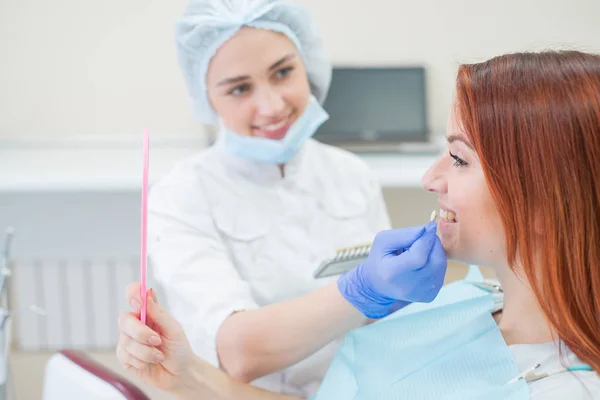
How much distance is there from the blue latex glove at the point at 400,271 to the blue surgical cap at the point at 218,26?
24.0 inches

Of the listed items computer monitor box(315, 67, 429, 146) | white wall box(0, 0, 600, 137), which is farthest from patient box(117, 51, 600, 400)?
white wall box(0, 0, 600, 137)

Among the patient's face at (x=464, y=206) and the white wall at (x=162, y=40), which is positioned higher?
the white wall at (x=162, y=40)

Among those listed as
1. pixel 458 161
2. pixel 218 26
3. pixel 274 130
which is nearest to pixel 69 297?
pixel 274 130

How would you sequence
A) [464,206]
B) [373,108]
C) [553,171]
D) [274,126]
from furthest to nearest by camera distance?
[373,108] < [274,126] < [464,206] < [553,171]

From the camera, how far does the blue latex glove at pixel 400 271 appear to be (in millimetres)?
1104

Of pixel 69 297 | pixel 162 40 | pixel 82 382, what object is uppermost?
pixel 162 40

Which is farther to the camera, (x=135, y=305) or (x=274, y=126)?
(x=274, y=126)

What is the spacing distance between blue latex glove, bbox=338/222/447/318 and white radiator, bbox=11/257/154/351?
1387mm

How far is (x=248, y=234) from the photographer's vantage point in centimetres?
151

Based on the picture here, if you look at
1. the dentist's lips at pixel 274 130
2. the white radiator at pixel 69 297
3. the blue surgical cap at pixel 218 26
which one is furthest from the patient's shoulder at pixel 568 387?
the white radiator at pixel 69 297

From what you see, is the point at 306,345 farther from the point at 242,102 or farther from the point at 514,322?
the point at 242,102

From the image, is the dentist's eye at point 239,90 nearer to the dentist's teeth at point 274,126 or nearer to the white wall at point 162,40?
the dentist's teeth at point 274,126

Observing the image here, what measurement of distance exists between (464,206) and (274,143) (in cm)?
59

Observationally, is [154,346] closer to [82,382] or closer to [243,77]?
[82,382]
